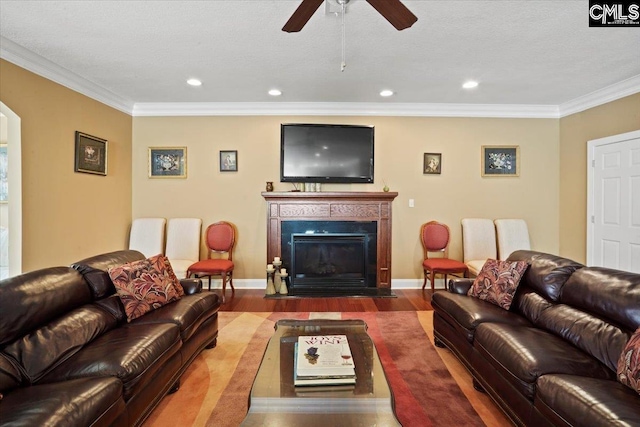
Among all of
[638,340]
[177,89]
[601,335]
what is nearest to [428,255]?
[601,335]

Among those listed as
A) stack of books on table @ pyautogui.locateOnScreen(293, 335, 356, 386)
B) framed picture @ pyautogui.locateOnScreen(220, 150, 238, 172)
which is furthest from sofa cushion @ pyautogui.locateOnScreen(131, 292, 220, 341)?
framed picture @ pyautogui.locateOnScreen(220, 150, 238, 172)

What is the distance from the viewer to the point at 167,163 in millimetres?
4621

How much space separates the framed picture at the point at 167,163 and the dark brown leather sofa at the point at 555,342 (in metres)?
4.05

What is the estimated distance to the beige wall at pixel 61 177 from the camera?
304 cm

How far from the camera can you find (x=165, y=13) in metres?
2.39

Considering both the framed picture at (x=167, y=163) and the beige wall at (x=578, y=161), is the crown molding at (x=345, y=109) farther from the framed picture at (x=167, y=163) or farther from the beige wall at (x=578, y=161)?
Answer: the framed picture at (x=167, y=163)

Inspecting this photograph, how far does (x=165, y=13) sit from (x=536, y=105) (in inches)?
193

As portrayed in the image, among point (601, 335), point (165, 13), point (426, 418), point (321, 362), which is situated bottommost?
point (426, 418)

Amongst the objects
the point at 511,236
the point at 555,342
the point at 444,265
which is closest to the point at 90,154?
the point at 444,265

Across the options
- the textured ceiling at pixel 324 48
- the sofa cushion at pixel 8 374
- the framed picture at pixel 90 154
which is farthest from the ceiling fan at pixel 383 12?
the framed picture at pixel 90 154

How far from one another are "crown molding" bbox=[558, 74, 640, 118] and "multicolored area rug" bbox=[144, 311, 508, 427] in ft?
12.2

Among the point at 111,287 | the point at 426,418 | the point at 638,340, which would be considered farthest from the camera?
the point at 111,287

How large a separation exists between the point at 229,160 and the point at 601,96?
5.13 meters

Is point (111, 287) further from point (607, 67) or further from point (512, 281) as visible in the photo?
point (607, 67)
